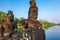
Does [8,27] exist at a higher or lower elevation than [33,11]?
lower

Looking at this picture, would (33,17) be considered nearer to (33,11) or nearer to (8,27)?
(33,11)

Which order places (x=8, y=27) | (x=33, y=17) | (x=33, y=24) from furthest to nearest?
(x=33, y=17)
(x=33, y=24)
(x=8, y=27)

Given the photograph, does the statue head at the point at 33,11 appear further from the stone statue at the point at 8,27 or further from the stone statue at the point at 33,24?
the stone statue at the point at 8,27

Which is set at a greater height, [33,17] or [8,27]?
[33,17]

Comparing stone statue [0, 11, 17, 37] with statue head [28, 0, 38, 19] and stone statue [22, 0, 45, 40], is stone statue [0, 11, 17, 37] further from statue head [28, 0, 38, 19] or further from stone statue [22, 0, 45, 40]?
statue head [28, 0, 38, 19]

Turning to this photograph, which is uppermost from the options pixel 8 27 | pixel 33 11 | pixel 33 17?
pixel 33 11

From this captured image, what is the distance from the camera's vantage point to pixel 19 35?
21.3 ft

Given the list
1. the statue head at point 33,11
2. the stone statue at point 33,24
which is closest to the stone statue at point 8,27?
the stone statue at point 33,24

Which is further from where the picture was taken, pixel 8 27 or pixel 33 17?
pixel 33 17

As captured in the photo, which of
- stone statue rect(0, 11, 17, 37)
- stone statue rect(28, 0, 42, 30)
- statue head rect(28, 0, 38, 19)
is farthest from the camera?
statue head rect(28, 0, 38, 19)

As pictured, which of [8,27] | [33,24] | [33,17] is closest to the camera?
[8,27]

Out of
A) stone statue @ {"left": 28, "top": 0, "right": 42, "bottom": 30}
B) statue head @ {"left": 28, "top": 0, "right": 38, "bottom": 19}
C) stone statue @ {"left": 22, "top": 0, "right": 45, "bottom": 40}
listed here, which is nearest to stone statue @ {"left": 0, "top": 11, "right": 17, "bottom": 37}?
stone statue @ {"left": 22, "top": 0, "right": 45, "bottom": 40}

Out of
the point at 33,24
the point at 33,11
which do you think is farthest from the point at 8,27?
the point at 33,11

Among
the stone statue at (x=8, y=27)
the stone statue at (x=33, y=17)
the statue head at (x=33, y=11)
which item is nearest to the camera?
the stone statue at (x=8, y=27)
